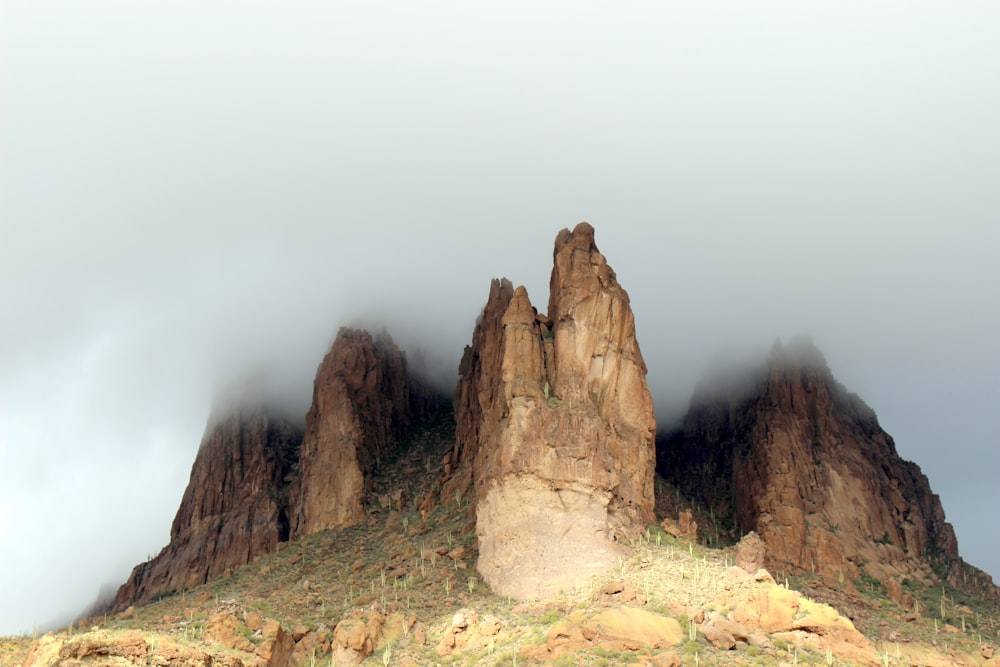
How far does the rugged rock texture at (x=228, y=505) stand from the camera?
112 metres

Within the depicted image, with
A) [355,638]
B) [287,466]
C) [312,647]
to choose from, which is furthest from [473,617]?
[287,466]

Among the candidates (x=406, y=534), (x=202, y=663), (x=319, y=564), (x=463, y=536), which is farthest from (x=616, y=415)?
(x=202, y=663)

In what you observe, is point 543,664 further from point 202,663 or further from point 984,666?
point 984,666

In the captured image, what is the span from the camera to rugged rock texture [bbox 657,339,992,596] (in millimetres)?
104375

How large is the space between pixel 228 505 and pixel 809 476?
6156 centimetres

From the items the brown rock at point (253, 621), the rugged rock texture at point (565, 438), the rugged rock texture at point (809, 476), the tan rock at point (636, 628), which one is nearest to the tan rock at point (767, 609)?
the tan rock at point (636, 628)

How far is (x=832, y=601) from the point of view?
92562 mm

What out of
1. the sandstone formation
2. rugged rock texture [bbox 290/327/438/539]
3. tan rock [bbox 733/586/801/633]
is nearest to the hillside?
tan rock [bbox 733/586/801/633]

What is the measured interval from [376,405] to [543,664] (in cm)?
6044

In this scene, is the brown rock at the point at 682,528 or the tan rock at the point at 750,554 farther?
the brown rock at the point at 682,528

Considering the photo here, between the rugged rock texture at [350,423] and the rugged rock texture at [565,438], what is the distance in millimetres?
13748

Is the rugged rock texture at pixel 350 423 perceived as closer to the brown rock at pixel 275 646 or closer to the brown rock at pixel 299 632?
the brown rock at pixel 299 632

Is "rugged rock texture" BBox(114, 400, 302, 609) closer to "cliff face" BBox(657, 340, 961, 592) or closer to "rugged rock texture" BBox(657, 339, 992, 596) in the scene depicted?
"cliff face" BBox(657, 340, 961, 592)

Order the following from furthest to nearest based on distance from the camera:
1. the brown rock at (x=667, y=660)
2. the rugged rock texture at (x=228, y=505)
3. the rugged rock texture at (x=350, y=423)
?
the rugged rock texture at (x=228, y=505)
the rugged rock texture at (x=350, y=423)
the brown rock at (x=667, y=660)
